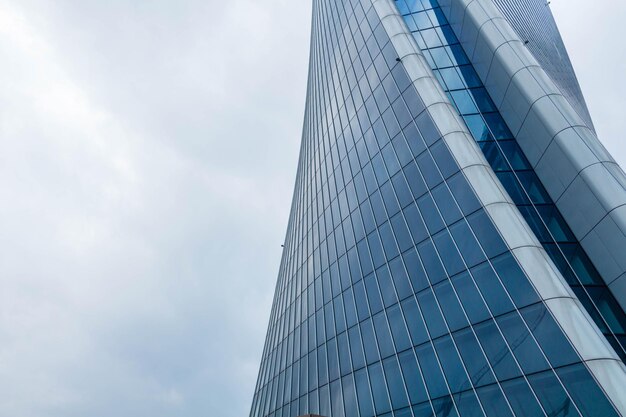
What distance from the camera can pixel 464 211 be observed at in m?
18.6

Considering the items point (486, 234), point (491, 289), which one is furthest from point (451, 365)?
point (486, 234)

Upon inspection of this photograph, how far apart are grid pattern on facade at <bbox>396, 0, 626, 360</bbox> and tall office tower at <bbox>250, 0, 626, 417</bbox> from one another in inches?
3.5

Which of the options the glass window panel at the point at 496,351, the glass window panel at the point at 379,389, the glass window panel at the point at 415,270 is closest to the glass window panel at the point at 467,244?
the glass window panel at the point at 415,270

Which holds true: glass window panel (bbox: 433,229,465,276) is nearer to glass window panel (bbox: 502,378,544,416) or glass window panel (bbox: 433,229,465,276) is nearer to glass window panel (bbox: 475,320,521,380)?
glass window panel (bbox: 475,320,521,380)

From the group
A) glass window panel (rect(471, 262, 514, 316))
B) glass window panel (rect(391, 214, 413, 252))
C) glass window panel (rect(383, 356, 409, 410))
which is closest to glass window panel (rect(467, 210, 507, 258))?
glass window panel (rect(471, 262, 514, 316))

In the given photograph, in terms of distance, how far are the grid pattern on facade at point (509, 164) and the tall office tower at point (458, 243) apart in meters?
0.09

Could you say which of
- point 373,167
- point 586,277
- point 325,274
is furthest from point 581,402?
point 325,274

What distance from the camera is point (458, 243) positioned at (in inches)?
724

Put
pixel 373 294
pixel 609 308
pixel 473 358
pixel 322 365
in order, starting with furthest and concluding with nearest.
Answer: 1. pixel 322 365
2. pixel 373 294
3. pixel 609 308
4. pixel 473 358

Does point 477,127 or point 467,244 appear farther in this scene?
point 477,127

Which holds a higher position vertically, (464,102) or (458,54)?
(458,54)

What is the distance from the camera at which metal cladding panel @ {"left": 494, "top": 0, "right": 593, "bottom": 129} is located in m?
34.4

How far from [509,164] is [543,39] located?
109 ft

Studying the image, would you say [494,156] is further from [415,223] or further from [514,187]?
[415,223]
